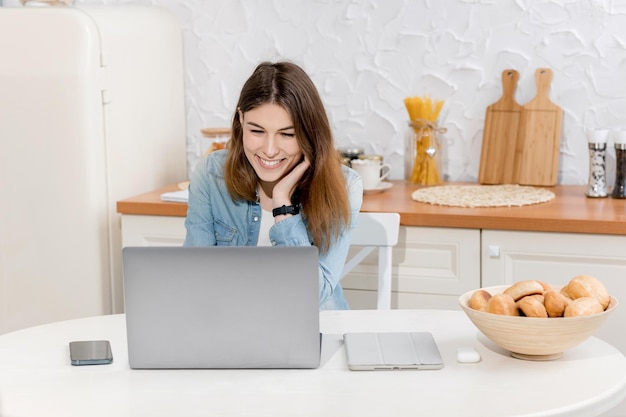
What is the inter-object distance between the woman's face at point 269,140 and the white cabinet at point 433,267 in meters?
0.63

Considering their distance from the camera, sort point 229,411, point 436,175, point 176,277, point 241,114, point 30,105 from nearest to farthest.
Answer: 1. point 229,411
2. point 176,277
3. point 241,114
4. point 30,105
5. point 436,175

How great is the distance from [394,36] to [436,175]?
50cm

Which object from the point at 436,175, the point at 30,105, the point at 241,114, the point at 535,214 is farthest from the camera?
the point at 436,175

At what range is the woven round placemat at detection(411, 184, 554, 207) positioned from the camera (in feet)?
9.03

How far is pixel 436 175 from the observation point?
3.12 metres

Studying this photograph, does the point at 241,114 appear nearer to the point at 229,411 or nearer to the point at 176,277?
the point at 176,277

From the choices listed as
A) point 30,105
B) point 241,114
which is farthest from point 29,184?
point 241,114

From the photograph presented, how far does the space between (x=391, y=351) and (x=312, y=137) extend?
67 centimetres

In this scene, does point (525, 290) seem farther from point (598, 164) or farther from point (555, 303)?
point (598, 164)

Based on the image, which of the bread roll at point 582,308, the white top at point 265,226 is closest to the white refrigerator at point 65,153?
the white top at point 265,226

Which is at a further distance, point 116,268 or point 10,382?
point 116,268

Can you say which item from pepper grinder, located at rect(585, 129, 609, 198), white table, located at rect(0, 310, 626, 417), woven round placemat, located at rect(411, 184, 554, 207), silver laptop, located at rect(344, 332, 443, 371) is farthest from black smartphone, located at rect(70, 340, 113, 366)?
pepper grinder, located at rect(585, 129, 609, 198)

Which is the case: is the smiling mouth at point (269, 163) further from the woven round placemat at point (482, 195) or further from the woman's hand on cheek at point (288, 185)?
the woven round placemat at point (482, 195)

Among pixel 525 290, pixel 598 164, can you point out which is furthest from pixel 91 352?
pixel 598 164
